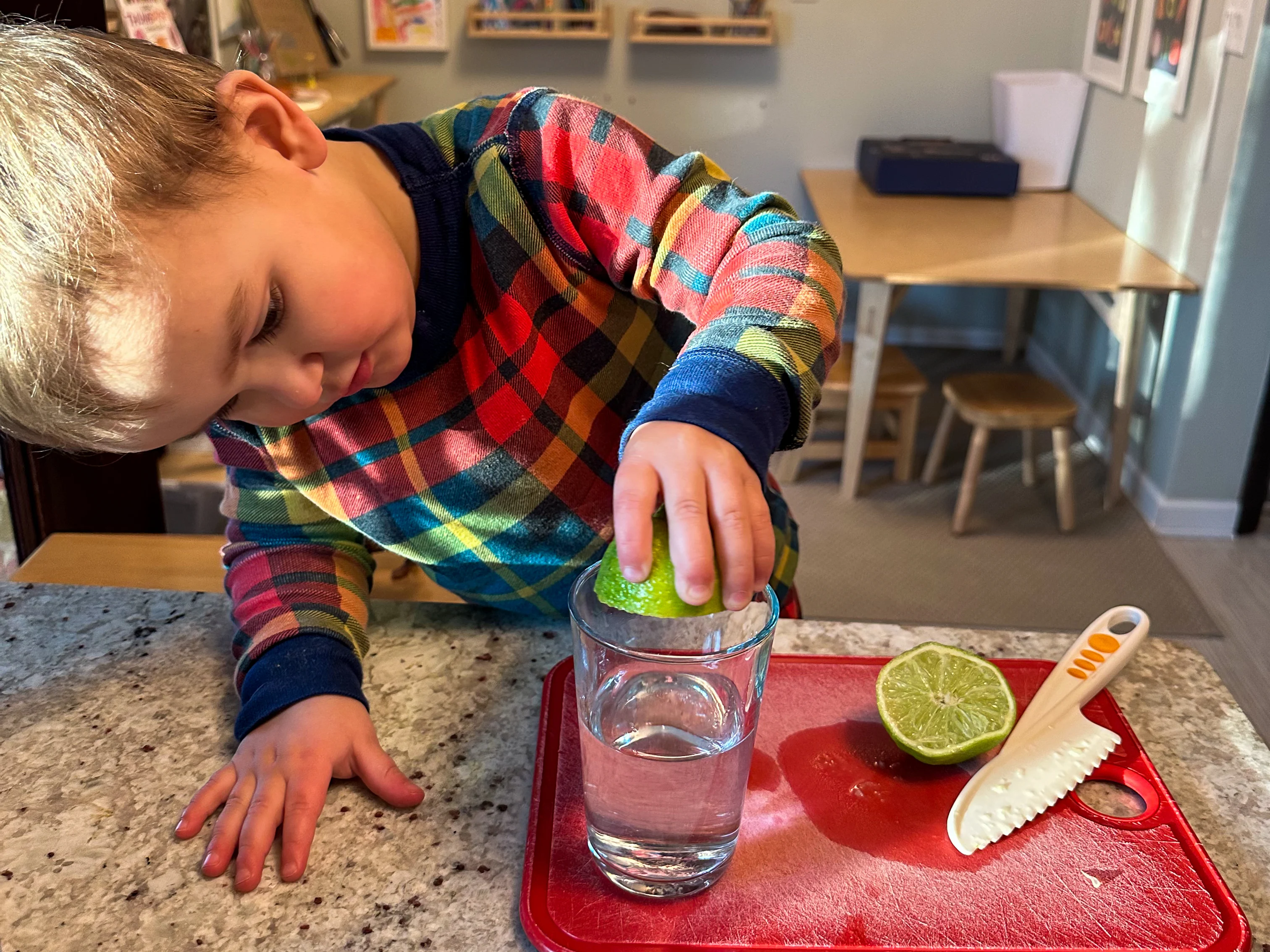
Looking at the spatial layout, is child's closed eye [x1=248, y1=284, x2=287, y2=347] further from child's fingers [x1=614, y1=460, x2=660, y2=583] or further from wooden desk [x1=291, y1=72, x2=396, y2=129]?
wooden desk [x1=291, y1=72, x2=396, y2=129]

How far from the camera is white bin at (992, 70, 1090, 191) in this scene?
326cm

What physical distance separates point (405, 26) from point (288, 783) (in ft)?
10.9

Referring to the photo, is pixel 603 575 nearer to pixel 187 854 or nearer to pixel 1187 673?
pixel 187 854

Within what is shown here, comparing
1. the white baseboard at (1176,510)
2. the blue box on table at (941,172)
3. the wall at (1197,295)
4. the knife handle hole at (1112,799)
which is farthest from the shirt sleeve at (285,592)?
the blue box on table at (941,172)

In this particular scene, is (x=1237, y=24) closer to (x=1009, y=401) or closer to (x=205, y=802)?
(x=1009, y=401)

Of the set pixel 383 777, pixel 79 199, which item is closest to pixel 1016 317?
pixel 383 777

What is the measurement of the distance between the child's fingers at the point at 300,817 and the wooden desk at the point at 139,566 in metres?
0.31

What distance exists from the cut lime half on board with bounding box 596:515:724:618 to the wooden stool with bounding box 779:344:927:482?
2.27m

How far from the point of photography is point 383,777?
0.65 metres

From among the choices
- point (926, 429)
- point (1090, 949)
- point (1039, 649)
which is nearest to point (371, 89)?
point (926, 429)

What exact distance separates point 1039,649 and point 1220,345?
201cm

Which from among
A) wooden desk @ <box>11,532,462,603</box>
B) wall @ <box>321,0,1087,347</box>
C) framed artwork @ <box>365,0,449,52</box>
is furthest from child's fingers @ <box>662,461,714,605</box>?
framed artwork @ <box>365,0,449,52</box>

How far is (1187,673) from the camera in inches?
29.5

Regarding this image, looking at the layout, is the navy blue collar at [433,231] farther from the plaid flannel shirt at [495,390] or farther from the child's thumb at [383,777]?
the child's thumb at [383,777]
